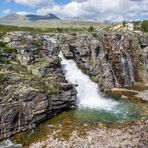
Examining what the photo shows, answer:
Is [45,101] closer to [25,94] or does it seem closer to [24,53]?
[25,94]

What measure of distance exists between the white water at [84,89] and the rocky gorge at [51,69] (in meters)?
3.04

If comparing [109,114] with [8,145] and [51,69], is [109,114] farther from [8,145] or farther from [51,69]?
[8,145]

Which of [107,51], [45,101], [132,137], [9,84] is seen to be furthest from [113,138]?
[107,51]

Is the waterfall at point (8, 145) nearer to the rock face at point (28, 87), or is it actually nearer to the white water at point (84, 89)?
the rock face at point (28, 87)

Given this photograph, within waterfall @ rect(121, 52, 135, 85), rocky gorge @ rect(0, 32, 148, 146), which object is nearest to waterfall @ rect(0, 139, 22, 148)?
rocky gorge @ rect(0, 32, 148, 146)

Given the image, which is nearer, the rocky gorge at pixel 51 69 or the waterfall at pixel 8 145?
the waterfall at pixel 8 145

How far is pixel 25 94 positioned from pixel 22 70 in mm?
11109

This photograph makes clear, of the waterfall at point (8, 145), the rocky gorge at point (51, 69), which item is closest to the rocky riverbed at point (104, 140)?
the waterfall at point (8, 145)

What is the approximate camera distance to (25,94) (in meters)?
59.3

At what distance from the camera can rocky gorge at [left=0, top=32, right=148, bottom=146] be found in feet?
192

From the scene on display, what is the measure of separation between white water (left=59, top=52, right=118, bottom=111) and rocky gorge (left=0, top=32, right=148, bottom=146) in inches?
120

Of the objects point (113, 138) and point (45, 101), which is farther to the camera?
point (45, 101)

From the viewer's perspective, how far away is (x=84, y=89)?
8131cm

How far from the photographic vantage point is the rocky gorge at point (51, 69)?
192 ft
